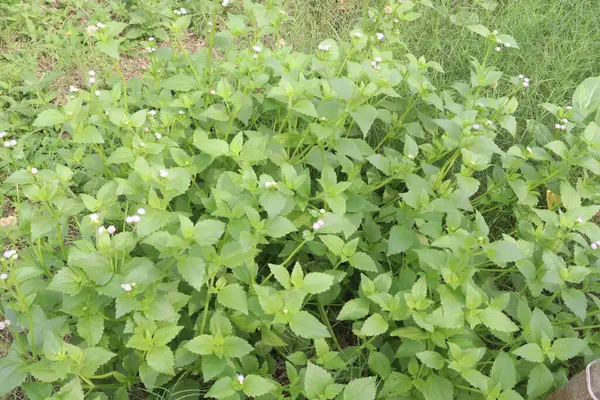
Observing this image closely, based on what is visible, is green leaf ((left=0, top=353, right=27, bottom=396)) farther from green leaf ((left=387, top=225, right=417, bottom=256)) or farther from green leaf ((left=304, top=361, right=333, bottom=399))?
green leaf ((left=387, top=225, right=417, bottom=256))

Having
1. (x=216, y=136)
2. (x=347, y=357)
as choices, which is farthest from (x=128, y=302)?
(x=216, y=136)

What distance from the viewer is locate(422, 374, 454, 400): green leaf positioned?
187cm

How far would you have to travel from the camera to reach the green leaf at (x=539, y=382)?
1925 mm

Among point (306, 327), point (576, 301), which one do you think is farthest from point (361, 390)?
point (576, 301)

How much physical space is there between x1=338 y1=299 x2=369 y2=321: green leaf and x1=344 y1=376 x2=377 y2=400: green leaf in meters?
0.32

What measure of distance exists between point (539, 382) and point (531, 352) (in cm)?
15

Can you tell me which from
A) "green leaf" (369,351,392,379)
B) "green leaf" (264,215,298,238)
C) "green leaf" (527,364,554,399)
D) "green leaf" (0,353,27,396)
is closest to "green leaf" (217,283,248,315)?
"green leaf" (264,215,298,238)

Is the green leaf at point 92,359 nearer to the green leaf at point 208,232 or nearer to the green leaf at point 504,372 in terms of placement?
the green leaf at point 208,232

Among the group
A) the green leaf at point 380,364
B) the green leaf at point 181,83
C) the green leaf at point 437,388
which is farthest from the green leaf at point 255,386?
the green leaf at point 181,83

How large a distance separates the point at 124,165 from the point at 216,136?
0.50 m

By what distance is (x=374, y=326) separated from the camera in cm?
196

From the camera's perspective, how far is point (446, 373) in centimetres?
197

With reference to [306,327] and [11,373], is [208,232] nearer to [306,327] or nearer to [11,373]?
[306,327]

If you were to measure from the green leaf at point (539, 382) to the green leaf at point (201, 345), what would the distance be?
4.09 feet
